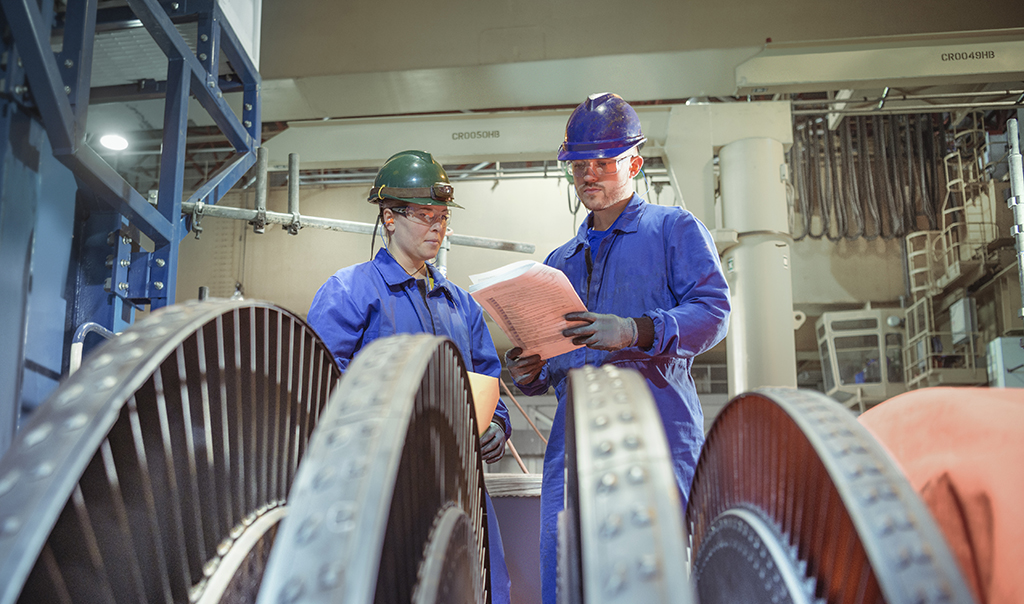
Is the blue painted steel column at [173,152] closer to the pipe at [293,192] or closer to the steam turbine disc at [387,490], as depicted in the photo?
the pipe at [293,192]

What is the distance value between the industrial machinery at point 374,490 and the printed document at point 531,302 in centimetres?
50

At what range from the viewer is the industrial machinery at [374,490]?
2.05ft

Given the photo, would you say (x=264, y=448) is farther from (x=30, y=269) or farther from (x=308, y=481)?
(x=30, y=269)

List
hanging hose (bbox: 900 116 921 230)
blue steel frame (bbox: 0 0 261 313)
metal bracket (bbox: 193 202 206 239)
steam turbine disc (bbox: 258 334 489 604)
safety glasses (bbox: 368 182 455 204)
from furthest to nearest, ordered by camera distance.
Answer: hanging hose (bbox: 900 116 921 230)
metal bracket (bbox: 193 202 206 239)
safety glasses (bbox: 368 182 455 204)
blue steel frame (bbox: 0 0 261 313)
steam turbine disc (bbox: 258 334 489 604)

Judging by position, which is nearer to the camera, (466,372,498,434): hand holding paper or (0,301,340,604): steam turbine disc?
(0,301,340,604): steam turbine disc

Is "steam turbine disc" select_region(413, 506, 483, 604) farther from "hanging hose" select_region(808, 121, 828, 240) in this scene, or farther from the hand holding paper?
"hanging hose" select_region(808, 121, 828, 240)

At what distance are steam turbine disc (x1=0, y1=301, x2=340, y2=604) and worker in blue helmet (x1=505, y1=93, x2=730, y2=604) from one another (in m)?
0.82

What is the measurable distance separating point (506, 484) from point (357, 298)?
1.23 m

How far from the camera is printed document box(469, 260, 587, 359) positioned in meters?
1.70

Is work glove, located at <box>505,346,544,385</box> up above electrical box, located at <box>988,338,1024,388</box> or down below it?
above

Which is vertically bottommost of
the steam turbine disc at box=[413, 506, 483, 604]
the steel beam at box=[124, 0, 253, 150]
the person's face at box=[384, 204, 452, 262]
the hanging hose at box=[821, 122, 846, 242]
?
the steam turbine disc at box=[413, 506, 483, 604]

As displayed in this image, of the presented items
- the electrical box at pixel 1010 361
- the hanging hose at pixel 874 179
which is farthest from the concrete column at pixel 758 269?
the hanging hose at pixel 874 179

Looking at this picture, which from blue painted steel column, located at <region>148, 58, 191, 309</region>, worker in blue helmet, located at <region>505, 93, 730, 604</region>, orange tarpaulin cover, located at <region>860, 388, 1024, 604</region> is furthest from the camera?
blue painted steel column, located at <region>148, 58, 191, 309</region>

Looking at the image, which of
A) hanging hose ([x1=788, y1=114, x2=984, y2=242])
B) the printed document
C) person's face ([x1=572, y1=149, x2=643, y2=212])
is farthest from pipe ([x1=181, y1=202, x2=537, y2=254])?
hanging hose ([x1=788, y1=114, x2=984, y2=242])
